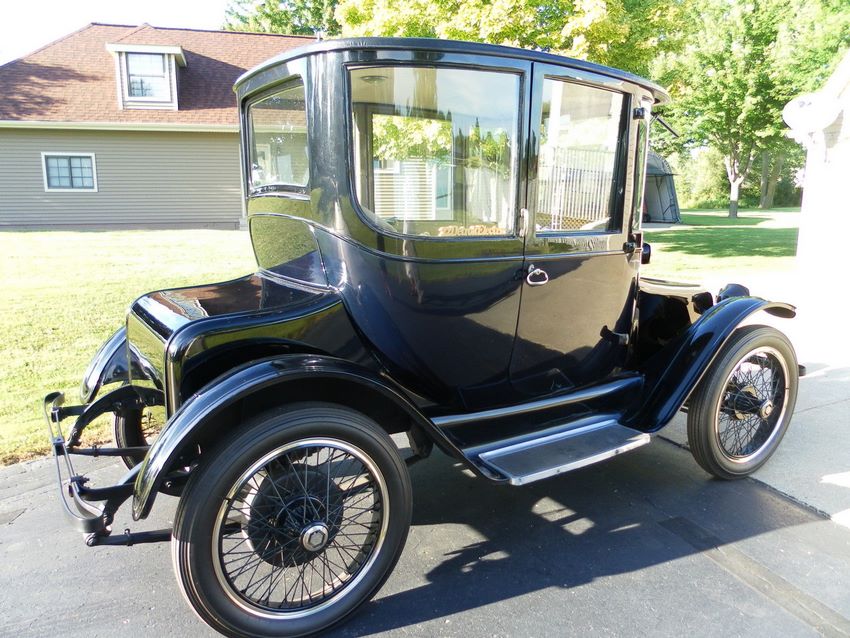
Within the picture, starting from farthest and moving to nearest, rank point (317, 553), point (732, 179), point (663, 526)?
1. point (732, 179)
2. point (663, 526)
3. point (317, 553)

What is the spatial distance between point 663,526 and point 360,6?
959cm

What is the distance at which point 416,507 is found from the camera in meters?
3.17

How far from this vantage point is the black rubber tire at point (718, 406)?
10.5 ft

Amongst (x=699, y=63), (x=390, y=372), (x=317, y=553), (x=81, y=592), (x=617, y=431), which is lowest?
(x=81, y=592)

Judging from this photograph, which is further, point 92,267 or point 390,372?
point 92,267

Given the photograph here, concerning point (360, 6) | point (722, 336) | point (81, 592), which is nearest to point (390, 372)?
point (81, 592)

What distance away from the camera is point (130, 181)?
1775cm

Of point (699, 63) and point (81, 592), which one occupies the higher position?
point (699, 63)

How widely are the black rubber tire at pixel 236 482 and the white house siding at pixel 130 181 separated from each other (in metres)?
17.2

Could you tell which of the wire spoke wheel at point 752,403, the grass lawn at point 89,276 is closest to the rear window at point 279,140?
the grass lawn at point 89,276

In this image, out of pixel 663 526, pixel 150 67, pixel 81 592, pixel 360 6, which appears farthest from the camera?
pixel 150 67

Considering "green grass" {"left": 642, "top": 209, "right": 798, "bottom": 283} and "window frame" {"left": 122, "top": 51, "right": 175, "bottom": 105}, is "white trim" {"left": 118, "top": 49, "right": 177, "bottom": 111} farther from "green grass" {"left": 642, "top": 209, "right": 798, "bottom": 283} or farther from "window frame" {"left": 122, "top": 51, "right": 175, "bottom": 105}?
"green grass" {"left": 642, "top": 209, "right": 798, "bottom": 283}

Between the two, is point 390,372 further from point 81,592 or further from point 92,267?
point 92,267

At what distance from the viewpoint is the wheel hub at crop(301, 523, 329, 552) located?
2.26 metres
